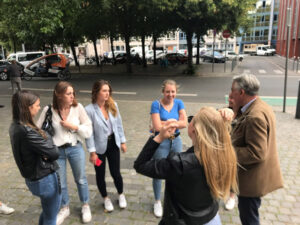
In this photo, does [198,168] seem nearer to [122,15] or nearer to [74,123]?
[74,123]

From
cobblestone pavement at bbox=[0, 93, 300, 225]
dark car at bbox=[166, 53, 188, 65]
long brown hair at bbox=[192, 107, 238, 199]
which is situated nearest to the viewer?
long brown hair at bbox=[192, 107, 238, 199]

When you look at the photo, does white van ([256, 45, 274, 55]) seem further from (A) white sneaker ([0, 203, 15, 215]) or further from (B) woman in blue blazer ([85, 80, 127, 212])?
(A) white sneaker ([0, 203, 15, 215])

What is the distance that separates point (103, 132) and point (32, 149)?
0.99m

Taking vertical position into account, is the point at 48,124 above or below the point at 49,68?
above

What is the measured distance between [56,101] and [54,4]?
7.95 m

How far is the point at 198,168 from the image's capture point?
1564 mm

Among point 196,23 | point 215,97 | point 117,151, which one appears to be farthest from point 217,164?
point 196,23

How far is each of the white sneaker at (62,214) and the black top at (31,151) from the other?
3.44ft

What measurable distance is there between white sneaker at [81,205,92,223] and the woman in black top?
0.82 metres

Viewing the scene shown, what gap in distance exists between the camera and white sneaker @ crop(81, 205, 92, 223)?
10.1 feet

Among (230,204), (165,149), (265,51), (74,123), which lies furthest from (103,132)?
(265,51)

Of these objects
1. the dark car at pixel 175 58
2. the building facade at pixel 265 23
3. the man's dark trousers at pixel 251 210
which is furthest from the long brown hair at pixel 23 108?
the building facade at pixel 265 23

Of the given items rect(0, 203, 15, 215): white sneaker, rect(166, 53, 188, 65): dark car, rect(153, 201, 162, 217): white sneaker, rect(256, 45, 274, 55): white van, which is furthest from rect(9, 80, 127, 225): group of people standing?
rect(256, 45, 274, 55): white van

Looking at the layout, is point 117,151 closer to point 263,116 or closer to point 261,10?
point 263,116
